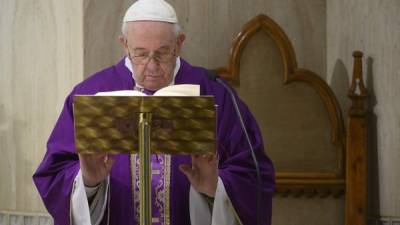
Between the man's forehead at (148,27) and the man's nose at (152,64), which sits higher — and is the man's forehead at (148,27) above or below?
above

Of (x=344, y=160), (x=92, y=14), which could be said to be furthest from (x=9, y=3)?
(x=344, y=160)

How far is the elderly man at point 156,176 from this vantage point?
13.6 feet

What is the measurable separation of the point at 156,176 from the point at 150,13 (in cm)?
79

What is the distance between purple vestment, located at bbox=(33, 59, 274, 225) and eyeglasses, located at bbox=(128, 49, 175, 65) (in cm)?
34

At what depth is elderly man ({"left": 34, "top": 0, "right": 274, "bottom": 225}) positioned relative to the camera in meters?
4.14

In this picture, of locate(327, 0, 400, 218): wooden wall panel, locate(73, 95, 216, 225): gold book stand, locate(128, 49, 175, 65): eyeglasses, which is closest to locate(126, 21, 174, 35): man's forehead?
locate(128, 49, 175, 65): eyeglasses

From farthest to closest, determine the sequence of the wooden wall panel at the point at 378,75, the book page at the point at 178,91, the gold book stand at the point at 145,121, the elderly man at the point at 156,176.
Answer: the wooden wall panel at the point at 378,75 → the elderly man at the point at 156,176 → the book page at the point at 178,91 → the gold book stand at the point at 145,121

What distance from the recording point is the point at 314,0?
20.4ft

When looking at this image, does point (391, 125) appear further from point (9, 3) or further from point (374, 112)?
point (9, 3)

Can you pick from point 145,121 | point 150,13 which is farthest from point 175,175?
point 145,121

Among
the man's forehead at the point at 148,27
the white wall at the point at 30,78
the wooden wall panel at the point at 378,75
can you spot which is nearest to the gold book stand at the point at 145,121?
the man's forehead at the point at 148,27

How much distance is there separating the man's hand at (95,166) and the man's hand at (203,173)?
0.31 meters

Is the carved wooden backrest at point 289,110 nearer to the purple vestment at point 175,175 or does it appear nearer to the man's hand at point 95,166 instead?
the purple vestment at point 175,175

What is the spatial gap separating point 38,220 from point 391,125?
248cm
